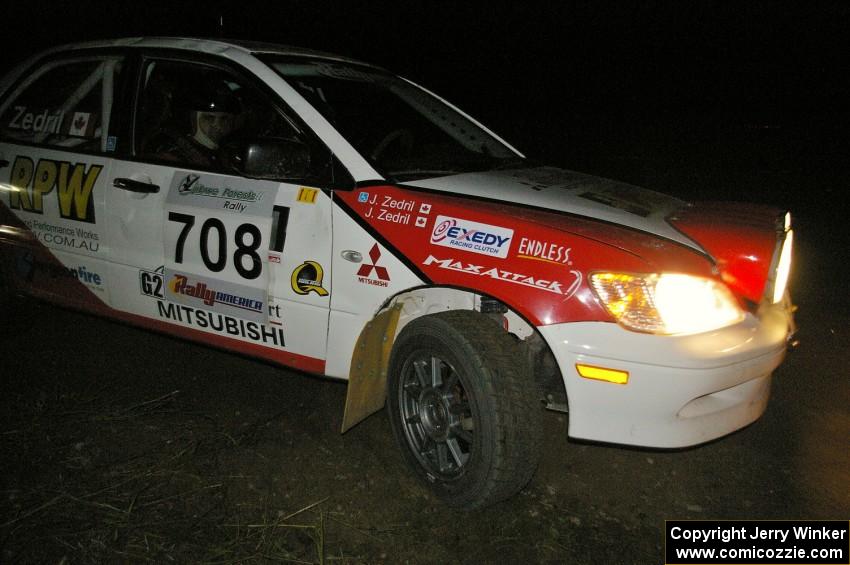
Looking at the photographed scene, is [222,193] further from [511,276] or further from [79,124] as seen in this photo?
[511,276]

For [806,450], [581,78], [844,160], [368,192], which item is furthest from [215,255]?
[581,78]

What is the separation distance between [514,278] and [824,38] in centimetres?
2968

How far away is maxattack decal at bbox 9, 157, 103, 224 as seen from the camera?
3678mm

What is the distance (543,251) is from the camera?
2.65m

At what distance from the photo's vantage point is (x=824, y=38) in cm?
2722

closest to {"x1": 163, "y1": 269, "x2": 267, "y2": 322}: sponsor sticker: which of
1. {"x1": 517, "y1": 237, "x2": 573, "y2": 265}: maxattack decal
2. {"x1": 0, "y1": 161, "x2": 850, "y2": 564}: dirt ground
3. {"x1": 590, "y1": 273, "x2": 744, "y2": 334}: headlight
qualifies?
{"x1": 0, "y1": 161, "x2": 850, "y2": 564}: dirt ground

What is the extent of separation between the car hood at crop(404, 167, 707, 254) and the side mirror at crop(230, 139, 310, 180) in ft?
1.53

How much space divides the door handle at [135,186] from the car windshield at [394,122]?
79 cm

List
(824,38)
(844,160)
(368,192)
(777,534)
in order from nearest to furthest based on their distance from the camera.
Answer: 1. (777,534)
2. (368,192)
3. (844,160)
4. (824,38)

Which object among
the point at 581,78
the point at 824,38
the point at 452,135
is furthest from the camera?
the point at 824,38

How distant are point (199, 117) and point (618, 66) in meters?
24.2

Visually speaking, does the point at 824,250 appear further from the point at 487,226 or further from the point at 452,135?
the point at 487,226

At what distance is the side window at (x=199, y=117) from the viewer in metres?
3.53

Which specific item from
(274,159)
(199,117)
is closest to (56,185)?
(199,117)
